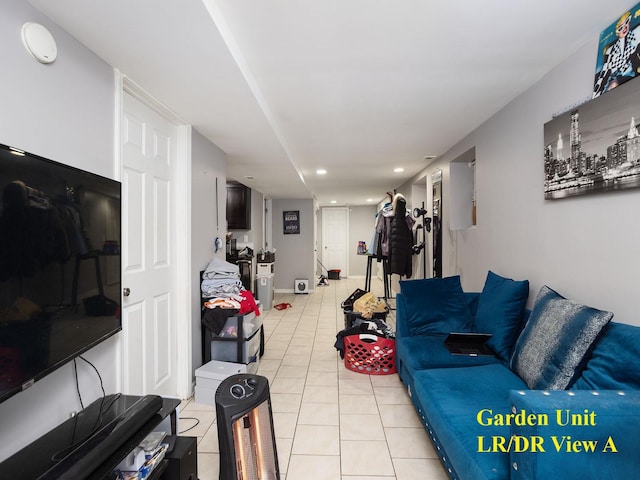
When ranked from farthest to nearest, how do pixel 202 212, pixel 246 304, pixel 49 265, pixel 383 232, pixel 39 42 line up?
pixel 383 232 < pixel 202 212 < pixel 246 304 < pixel 39 42 < pixel 49 265

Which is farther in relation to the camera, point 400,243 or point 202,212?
point 400,243

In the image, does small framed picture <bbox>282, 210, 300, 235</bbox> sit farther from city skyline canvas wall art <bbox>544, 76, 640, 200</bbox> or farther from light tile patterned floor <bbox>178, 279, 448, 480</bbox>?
city skyline canvas wall art <bbox>544, 76, 640, 200</bbox>

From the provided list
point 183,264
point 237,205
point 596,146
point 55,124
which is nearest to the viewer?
point 55,124

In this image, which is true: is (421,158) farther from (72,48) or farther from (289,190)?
(72,48)

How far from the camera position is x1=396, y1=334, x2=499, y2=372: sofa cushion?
2.14 m

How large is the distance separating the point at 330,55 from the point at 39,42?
1323mm

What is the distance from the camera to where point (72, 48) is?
4.86 ft

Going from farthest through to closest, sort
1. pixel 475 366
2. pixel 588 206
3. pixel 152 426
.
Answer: pixel 475 366
pixel 588 206
pixel 152 426

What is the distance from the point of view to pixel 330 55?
1.85 m

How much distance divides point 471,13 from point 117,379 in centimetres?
257

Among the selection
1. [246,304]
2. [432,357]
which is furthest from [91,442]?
[432,357]

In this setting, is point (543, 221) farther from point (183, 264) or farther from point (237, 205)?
point (237, 205)

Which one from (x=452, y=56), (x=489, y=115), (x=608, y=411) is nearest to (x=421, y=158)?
(x=489, y=115)

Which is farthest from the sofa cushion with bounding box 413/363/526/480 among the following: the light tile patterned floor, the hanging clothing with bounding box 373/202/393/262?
the hanging clothing with bounding box 373/202/393/262
